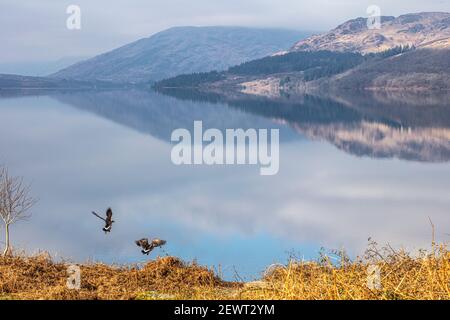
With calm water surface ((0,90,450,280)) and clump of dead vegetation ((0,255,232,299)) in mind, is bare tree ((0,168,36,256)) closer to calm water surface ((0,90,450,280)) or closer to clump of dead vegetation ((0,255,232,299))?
clump of dead vegetation ((0,255,232,299))

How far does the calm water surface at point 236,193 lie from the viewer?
36.6 meters

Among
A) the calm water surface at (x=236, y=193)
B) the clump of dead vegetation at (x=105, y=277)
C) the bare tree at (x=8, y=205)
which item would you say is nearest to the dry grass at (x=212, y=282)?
the clump of dead vegetation at (x=105, y=277)

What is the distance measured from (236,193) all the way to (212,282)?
3990 centimetres

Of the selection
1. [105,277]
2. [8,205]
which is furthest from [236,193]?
[105,277]

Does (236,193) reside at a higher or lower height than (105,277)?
lower

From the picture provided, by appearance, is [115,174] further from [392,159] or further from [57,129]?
[57,129]

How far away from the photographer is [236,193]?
5369cm

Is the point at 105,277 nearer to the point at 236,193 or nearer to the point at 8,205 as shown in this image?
→ the point at 8,205

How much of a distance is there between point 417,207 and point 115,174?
104ft

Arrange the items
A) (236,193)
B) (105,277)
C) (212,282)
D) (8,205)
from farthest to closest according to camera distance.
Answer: (236,193), (8,205), (212,282), (105,277)

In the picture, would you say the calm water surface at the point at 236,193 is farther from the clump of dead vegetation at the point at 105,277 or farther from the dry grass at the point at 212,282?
the dry grass at the point at 212,282

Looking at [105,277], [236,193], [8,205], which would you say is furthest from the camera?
[236,193]

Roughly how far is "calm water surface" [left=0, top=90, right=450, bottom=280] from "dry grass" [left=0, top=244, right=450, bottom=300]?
387 inches

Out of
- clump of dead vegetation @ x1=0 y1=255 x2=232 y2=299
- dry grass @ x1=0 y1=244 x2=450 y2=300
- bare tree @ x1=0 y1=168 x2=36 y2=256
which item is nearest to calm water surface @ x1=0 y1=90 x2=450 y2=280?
bare tree @ x1=0 y1=168 x2=36 y2=256
